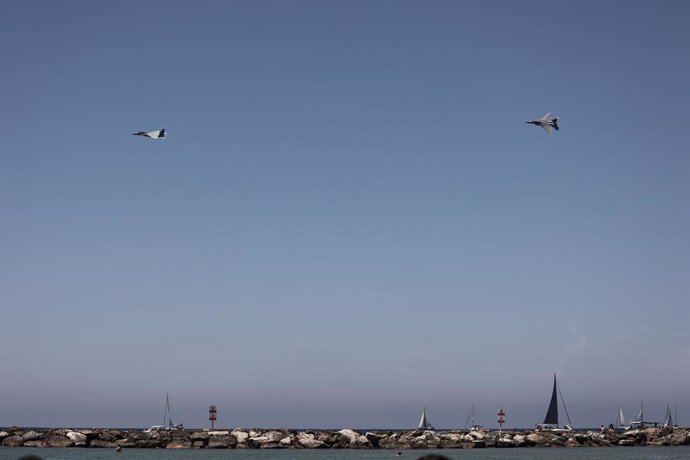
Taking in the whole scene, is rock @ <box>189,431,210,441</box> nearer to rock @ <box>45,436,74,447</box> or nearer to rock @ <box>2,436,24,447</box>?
rock @ <box>45,436,74,447</box>

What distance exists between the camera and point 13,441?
12725 centimetres

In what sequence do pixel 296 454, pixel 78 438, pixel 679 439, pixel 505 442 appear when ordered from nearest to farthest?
pixel 296 454, pixel 78 438, pixel 505 442, pixel 679 439

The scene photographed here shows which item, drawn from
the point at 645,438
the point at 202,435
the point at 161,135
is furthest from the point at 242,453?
the point at 645,438

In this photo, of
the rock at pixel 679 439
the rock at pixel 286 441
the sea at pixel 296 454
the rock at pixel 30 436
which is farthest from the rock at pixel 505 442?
the rock at pixel 30 436

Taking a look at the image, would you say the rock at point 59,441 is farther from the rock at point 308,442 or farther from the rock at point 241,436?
the rock at point 308,442

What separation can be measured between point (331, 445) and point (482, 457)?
82.7 ft

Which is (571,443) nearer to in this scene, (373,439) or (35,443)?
(373,439)

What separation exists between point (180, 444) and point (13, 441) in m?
23.0

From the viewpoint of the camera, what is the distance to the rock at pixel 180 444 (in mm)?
125812

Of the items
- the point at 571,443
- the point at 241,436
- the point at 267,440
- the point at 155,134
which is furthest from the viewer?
the point at 571,443

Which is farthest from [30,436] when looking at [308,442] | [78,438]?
[308,442]

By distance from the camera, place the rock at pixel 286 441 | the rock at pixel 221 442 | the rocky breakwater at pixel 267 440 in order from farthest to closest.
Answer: the rocky breakwater at pixel 267 440, the rock at pixel 221 442, the rock at pixel 286 441

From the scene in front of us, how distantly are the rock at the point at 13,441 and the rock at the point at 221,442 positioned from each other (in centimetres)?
2671

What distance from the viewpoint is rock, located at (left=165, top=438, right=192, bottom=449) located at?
125812 millimetres
